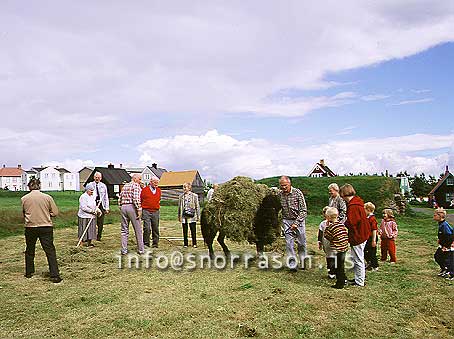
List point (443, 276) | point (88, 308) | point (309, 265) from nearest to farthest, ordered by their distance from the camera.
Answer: point (88, 308) < point (443, 276) < point (309, 265)

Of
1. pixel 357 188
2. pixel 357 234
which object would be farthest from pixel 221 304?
pixel 357 188

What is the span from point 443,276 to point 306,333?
489cm

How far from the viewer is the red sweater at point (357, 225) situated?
8211mm

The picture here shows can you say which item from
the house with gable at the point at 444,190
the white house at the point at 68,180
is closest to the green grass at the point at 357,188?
the house with gable at the point at 444,190

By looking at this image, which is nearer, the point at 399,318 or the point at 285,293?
the point at 399,318

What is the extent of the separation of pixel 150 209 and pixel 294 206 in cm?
530

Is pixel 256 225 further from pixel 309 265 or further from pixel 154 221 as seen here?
pixel 154 221

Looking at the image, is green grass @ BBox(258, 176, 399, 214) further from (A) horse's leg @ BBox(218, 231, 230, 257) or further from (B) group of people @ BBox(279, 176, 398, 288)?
(A) horse's leg @ BBox(218, 231, 230, 257)

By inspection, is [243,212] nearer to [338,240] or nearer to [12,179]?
[338,240]

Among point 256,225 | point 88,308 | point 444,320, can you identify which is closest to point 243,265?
point 256,225

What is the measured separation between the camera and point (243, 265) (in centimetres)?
1039

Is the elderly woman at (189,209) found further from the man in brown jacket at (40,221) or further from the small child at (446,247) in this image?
the small child at (446,247)

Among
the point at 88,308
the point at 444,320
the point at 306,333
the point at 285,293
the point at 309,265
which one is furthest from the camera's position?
the point at 309,265

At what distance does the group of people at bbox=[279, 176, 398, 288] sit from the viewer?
8.21m
